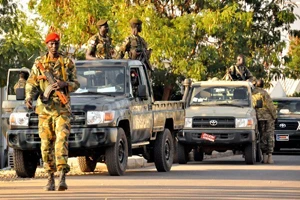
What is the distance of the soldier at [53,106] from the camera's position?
616 inches

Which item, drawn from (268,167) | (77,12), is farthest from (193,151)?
(77,12)

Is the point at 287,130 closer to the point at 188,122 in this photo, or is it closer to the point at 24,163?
the point at 188,122

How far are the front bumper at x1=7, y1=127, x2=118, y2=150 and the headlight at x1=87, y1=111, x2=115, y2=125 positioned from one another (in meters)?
0.12

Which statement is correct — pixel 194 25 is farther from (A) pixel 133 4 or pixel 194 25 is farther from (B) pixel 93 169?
(B) pixel 93 169

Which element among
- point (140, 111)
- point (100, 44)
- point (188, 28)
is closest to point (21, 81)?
point (100, 44)

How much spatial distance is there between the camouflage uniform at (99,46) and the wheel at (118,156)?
2.99 meters

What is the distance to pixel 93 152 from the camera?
19.0 meters

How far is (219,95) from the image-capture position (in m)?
26.4

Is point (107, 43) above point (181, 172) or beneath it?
above

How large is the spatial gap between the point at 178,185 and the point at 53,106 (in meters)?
2.32

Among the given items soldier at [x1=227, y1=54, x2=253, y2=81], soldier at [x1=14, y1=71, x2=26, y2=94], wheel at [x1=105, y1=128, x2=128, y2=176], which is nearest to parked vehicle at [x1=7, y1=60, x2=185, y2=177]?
wheel at [x1=105, y1=128, x2=128, y2=176]

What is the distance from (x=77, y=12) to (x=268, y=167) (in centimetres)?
1127

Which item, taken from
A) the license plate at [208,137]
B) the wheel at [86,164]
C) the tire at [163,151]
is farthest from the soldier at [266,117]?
the wheel at [86,164]

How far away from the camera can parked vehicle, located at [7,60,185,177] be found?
1852 cm
